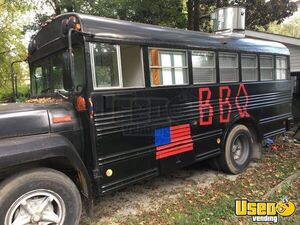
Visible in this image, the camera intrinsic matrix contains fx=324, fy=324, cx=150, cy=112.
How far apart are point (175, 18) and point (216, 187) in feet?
41.9

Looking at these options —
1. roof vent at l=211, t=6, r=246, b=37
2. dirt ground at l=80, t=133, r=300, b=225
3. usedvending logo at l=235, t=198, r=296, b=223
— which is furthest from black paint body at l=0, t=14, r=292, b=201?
roof vent at l=211, t=6, r=246, b=37

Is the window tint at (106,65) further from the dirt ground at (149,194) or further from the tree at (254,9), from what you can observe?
the tree at (254,9)

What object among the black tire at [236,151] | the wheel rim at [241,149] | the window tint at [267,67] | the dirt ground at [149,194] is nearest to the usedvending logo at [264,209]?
the dirt ground at [149,194]

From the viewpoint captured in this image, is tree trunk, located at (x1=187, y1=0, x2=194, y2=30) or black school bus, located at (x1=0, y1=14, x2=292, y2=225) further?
tree trunk, located at (x1=187, y1=0, x2=194, y2=30)

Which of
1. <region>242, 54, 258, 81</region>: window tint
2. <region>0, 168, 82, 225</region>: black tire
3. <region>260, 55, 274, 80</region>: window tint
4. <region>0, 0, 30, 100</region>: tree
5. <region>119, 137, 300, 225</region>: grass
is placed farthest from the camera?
<region>0, 0, 30, 100</region>: tree

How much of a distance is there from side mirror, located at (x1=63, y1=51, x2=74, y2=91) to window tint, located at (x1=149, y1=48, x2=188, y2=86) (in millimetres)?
1265

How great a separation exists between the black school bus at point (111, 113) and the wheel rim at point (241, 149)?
130 millimetres

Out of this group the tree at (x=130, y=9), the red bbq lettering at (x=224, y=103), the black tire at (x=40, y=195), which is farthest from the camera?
the tree at (x=130, y=9)

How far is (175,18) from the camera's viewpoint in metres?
16.7

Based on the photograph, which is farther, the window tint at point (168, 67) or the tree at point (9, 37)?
the tree at point (9, 37)

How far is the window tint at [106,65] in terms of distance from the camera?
12.5 ft

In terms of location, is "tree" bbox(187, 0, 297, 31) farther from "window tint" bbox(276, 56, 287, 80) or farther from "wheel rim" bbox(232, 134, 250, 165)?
"wheel rim" bbox(232, 134, 250, 165)

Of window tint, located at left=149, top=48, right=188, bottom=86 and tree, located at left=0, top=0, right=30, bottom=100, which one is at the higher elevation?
tree, located at left=0, top=0, right=30, bottom=100

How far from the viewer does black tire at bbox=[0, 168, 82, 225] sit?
3.11 m
